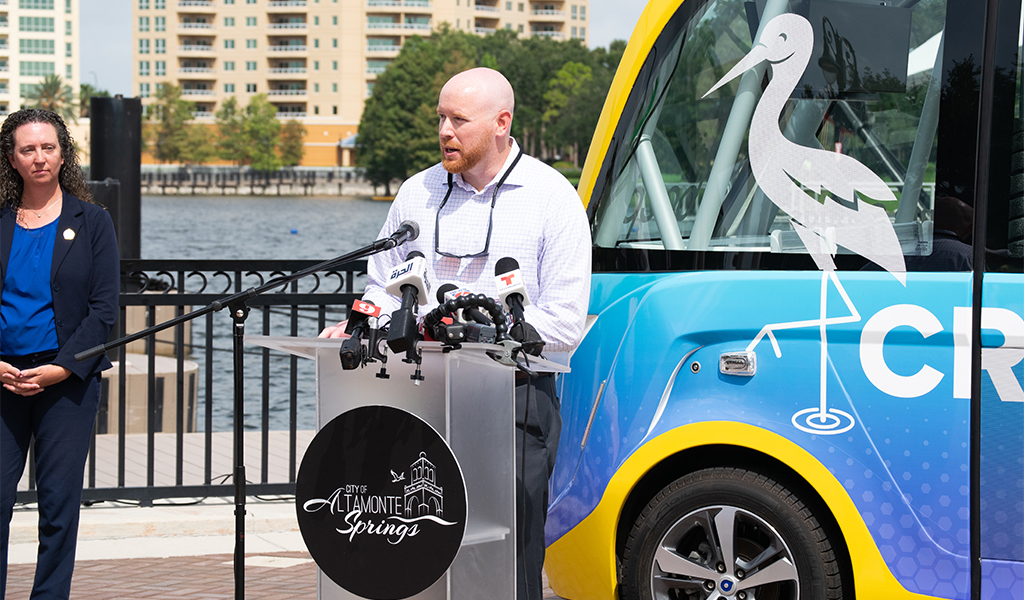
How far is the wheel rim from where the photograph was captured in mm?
3705

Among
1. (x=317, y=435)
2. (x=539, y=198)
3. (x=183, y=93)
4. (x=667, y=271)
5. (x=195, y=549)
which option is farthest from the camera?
(x=183, y=93)

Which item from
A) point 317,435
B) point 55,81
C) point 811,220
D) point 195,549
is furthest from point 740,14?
point 55,81

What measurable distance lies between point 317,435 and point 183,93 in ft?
467

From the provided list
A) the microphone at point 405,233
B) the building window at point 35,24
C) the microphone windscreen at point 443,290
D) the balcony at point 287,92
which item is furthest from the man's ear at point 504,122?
the building window at point 35,24

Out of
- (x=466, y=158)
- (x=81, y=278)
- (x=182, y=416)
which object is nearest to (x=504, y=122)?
(x=466, y=158)

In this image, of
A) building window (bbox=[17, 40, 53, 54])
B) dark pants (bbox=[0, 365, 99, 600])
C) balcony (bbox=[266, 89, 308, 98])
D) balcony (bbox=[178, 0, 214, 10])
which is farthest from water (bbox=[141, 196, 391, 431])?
balcony (bbox=[178, 0, 214, 10])

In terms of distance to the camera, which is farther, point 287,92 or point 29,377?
point 287,92

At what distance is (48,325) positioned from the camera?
4.06m

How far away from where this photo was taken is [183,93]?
13775 centimetres

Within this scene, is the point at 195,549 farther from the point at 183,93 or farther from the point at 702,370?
the point at 183,93

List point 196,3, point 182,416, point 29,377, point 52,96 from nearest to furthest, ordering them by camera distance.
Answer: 1. point 29,377
2. point 182,416
3. point 52,96
4. point 196,3

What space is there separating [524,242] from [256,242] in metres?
57.6

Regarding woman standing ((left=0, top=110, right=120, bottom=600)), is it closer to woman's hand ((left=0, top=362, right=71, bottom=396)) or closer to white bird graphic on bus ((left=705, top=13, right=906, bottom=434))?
woman's hand ((left=0, top=362, right=71, bottom=396))

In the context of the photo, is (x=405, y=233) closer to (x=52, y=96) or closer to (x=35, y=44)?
(x=52, y=96)
